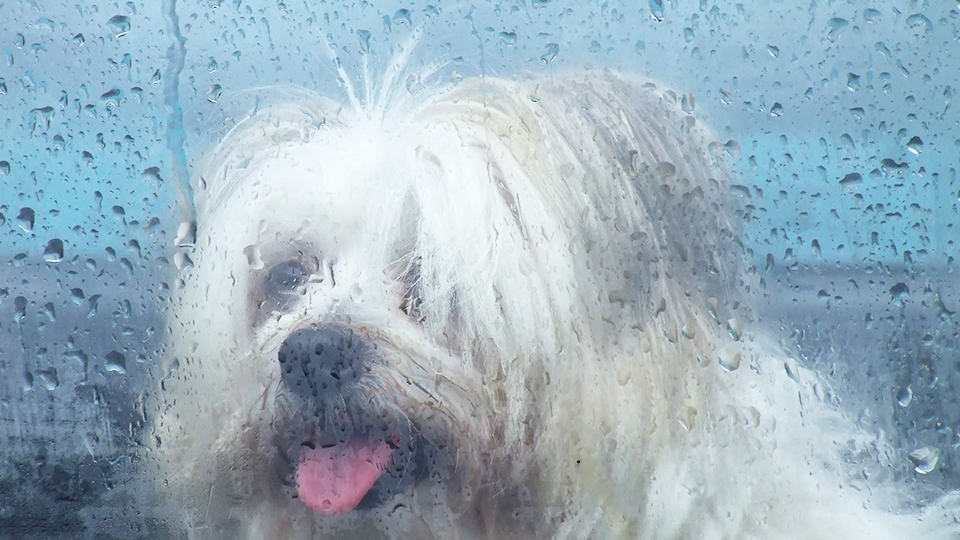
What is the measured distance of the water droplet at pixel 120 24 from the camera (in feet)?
5.13

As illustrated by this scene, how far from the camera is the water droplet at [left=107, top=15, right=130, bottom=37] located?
1563 mm

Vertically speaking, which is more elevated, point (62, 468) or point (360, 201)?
point (360, 201)

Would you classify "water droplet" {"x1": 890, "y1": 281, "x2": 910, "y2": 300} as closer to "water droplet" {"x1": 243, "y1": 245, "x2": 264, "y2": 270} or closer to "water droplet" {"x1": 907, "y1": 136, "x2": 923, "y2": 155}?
"water droplet" {"x1": 907, "y1": 136, "x2": 923, "y2": 155}

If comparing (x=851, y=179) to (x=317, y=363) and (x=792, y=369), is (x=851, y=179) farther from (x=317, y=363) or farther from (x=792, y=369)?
(x=317, y=363)

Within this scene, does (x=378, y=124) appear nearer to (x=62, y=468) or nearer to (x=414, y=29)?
(x=414, y=29)

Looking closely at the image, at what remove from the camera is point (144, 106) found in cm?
158

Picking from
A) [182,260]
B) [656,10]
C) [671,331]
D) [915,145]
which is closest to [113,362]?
[182,260]

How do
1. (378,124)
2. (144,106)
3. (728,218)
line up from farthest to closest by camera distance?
(378,124) < (728,218) < (144,106)

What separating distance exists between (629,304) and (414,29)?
25.0 inches

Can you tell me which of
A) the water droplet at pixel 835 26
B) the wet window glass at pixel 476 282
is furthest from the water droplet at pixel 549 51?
the water droplet at pixel 835 26

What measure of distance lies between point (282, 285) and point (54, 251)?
0.40 m

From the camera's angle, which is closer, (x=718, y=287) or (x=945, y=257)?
(x=945, y=257)

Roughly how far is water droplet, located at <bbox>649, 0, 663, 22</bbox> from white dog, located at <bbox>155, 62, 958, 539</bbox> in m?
0.13

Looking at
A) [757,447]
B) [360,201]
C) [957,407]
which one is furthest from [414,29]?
[957,407]
